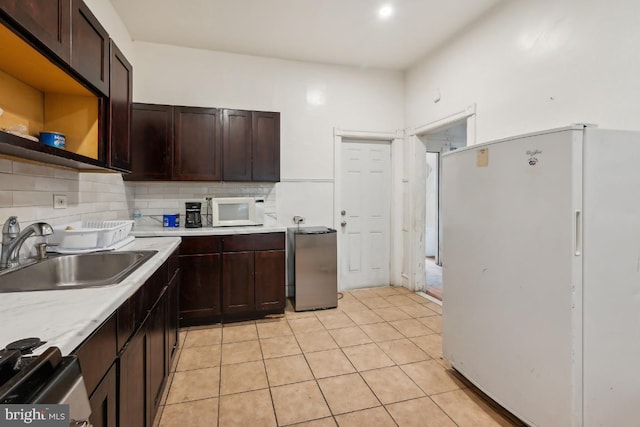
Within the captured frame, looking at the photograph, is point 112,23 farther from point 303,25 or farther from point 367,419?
point 367,419

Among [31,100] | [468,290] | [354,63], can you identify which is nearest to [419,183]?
[354,63]

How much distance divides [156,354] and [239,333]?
3.99 feet

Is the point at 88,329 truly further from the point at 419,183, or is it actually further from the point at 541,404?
the point at 419,183

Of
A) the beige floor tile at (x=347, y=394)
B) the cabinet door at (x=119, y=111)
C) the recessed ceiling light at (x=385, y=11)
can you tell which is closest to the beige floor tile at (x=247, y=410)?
the beige floor tile at (x=347, y=394)

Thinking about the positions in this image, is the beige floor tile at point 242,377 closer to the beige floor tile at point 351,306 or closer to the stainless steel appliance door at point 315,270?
the stainless steel appliance door at point 315,270

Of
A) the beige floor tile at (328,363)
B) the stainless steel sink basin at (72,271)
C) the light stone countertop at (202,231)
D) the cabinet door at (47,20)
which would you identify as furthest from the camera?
the light stone countertop at (202,231)

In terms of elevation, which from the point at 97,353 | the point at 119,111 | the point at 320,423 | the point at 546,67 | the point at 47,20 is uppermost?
the point at 546,67

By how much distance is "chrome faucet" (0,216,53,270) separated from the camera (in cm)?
138

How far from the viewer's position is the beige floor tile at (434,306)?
133 inches

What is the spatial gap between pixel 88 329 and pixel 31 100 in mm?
1589

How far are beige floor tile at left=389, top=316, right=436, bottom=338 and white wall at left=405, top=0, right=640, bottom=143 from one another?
6.13ft

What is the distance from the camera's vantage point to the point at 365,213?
411cm

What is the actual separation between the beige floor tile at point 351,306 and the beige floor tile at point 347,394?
4.13 ft

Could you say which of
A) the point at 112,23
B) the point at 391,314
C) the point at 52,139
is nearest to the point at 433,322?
the point at 391,314
